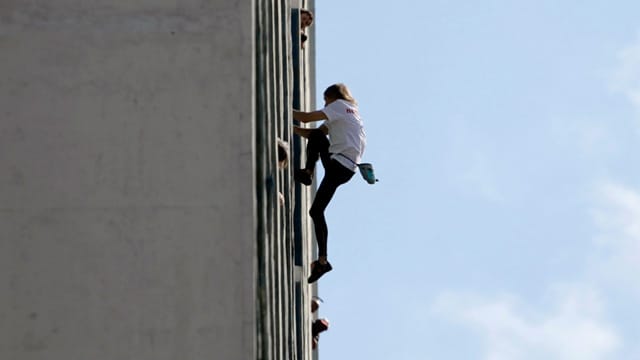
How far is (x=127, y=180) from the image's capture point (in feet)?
88.4

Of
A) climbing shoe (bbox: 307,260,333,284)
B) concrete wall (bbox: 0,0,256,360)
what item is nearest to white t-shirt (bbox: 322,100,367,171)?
climbing shoe (bbox: 307,260,333,284)

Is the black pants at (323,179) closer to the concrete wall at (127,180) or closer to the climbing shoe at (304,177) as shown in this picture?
the climbing shoe at (304,177)

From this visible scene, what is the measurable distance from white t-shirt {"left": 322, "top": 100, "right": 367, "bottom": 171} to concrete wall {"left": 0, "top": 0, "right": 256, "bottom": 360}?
387 centimetres

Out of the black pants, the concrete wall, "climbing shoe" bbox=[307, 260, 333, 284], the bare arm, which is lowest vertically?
the concrete wall

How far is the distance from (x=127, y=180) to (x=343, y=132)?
4.72 m

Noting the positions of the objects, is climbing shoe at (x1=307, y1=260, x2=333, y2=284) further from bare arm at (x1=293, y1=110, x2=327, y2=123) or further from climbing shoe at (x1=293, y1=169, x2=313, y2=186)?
bare arm at (x1=293, y1=110, x2=327, y2=123)

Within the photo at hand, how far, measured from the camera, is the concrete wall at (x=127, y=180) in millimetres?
26594

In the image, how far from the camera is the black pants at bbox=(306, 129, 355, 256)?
30.9 metres

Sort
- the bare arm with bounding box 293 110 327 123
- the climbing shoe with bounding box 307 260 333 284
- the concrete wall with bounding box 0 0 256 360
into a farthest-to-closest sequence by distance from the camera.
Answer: the bare arm with bounding box 293 110 327 123 < the climbing shoe with bounding box 307 260 333 284 < the concrete wall with bounding box 0 0 256 360

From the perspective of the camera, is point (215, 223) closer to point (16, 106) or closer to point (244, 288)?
point (244, 288)

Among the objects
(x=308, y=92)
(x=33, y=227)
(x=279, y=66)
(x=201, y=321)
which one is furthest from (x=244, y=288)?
(x=308, y=92)

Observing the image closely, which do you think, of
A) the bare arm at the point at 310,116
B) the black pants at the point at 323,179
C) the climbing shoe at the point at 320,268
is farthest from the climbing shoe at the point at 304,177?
the climbing shoe at the point at 320,268

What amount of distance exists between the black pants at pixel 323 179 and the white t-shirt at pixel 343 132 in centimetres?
11

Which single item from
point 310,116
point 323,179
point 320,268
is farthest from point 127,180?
point 310,116
